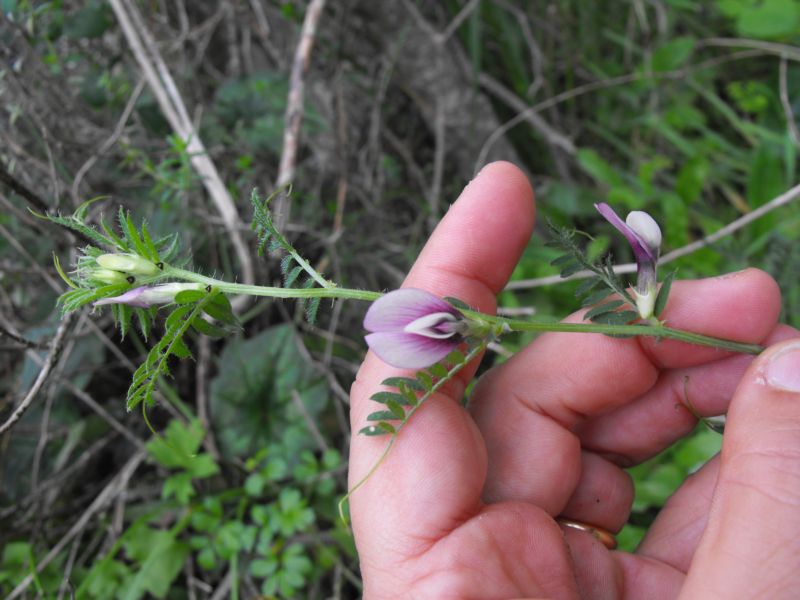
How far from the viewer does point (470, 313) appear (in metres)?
1.41

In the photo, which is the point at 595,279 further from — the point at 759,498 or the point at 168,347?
the point at 168,347

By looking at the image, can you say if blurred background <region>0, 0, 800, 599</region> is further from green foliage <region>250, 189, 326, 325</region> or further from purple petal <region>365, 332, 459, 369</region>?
purple petal <region>365, 332, 459, 369</region>

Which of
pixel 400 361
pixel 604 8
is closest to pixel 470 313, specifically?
pixel 400 361

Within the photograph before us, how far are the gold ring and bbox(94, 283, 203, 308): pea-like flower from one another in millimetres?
1160

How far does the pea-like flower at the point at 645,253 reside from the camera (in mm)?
1528

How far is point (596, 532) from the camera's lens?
188cm

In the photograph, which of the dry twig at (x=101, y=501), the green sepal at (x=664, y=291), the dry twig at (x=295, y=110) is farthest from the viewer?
the dry twig at (x=295, y=110)

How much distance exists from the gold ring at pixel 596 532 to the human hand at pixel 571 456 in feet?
0.12

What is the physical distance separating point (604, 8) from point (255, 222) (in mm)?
3010

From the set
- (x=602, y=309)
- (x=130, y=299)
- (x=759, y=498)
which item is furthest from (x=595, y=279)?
(x=130, y=299)

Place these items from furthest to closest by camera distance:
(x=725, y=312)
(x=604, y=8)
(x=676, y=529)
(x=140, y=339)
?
(x=604, y=8), (x=140, y=339), (x=676, y=529), (x=725, y=312)

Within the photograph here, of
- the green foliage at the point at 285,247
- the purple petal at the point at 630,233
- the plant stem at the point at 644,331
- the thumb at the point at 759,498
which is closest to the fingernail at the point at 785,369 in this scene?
the thumb at the point at 759,498

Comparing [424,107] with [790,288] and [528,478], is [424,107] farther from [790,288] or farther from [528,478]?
[528,478]

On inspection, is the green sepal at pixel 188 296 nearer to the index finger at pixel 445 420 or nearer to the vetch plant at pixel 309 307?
the vetch plant at pixel 309 307
